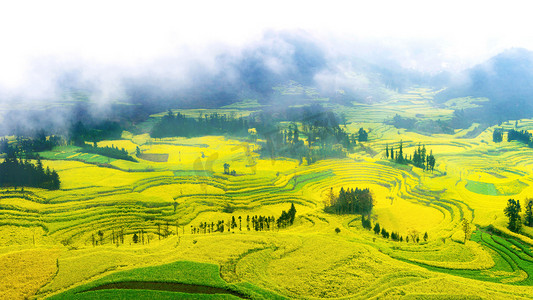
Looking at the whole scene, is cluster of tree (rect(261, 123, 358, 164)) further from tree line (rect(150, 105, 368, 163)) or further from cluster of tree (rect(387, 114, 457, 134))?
cluster of tree (rect(387, 114, 457, 134))

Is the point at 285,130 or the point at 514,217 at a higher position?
the point at 285,130

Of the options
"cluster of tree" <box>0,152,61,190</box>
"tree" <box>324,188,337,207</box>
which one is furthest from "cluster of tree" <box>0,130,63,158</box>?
"tree" <box>324,188,337,207</box>

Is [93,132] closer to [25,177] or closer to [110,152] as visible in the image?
[110,152]

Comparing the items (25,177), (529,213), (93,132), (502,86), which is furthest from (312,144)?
(502,86)

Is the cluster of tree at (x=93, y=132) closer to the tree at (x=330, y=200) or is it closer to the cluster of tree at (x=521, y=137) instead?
the tree at (x=330, y=200)

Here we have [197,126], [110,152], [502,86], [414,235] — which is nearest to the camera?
[414,235]

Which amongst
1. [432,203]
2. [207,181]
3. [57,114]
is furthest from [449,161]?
[57,114]
